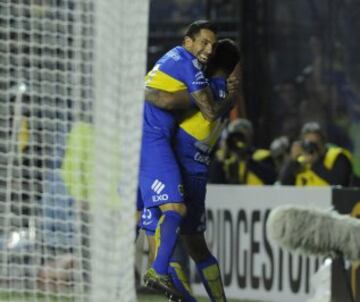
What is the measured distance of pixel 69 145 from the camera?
8.77m

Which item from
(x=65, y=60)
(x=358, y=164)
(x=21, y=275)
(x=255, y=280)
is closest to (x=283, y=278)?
(x=255, y=280)

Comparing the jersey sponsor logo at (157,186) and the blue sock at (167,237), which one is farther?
the jersey sponsor logo at (157,186)

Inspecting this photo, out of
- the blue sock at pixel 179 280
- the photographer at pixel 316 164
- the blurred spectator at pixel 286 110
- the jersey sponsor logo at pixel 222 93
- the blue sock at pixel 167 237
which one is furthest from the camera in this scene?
the blurred spectator at pixel 286 110

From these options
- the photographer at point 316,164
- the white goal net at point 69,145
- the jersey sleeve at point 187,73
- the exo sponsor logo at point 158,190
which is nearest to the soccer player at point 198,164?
the exo sponsor logo at point 158,190

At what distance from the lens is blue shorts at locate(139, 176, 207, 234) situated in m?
9.21

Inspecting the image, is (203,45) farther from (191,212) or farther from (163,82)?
(191,212)

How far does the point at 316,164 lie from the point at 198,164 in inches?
165

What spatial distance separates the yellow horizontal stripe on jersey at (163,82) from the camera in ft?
29.7

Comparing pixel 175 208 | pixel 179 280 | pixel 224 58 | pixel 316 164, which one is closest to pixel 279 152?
pixel 316 164

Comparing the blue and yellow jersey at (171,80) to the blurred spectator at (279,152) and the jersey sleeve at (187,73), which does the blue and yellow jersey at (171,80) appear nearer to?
the jersey sleeve at (187,73)

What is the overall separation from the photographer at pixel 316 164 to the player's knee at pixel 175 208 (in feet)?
13.9

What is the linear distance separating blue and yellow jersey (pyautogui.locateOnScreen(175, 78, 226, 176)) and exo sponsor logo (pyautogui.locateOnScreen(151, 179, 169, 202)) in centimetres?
26

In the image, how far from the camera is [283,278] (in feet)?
41.1

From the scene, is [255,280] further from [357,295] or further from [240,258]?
[357,295]
